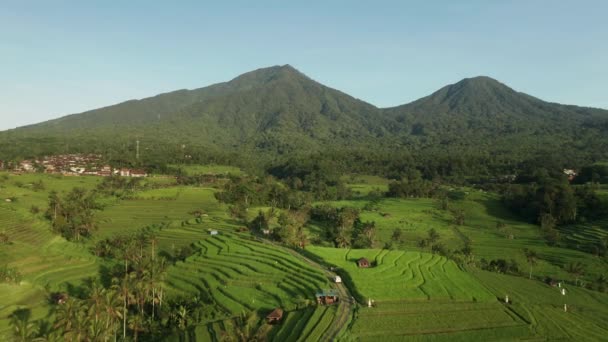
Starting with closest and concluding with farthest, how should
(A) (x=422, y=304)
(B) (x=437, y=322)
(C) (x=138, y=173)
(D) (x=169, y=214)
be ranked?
(B) (x=437, y=322)
(A) (x=422, y=304)
(D) (x=169, y=214)
(C) (x=138, y=173)

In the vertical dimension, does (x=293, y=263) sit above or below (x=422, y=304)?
above

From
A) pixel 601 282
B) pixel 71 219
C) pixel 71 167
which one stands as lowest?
pixel 601 282

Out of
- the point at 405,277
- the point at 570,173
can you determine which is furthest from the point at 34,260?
the point at 570,173

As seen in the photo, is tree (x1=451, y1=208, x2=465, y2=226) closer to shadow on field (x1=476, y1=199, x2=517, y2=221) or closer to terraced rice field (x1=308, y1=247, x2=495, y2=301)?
shadow on field (x1=476, y1=199, x2=517, y2=221)

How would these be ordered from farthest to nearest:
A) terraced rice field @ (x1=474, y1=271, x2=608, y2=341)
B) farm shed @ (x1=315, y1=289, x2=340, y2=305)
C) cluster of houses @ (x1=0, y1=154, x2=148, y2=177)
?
cluster of houses @ (x1=0, y1=154, x2=148, y2=177)
farm shed @ (x1=315, y1=289, x2=340, y2=305)
terraced rice field @ (x1=474, y1=271, x2=608, y2=341)

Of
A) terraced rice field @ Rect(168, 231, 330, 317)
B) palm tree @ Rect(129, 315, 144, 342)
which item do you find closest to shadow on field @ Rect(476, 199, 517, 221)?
terraced rice field @ Rect(168, 231, 330, 317)

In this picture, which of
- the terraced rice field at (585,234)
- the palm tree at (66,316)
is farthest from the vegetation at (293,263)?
the terraced rice field at (585,234)

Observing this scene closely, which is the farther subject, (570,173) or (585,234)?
(570,173)

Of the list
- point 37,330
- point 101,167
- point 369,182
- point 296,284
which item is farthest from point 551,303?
point 101,167

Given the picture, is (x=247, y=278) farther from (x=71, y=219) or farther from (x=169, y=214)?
(x=169, y=214)
